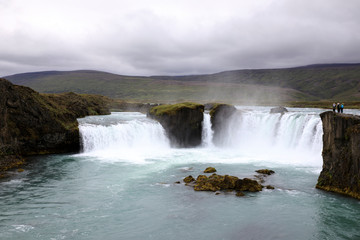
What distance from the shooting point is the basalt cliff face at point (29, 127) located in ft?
99.8

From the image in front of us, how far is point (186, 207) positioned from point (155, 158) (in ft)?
54.5

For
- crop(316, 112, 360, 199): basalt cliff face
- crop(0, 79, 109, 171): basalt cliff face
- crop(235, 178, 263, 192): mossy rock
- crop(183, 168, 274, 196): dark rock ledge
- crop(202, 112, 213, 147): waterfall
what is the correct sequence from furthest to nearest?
1. crop(202, 112, 213, 147): waterfall
2. crop(0, 79, 109, 171): basalt cliff face
3. crop(183, 168, 274, 196): dark rock ledge
4. crop(235, 178, 263, 192): mossy rock
5. crop(316, 112, 360, 199): basalt cliff face

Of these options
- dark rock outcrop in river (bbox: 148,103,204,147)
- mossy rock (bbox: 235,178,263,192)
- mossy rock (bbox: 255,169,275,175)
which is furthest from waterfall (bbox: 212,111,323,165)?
mossy rock (bbox: 235,178,263,192)

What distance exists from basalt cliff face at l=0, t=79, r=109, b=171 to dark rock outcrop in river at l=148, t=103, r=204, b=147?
1322cm

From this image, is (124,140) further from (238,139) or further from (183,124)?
(238,139)

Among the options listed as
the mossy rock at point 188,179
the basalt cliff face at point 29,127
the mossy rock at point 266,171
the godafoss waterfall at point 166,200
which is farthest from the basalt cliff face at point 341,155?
the basalt cliff face at point 29,127

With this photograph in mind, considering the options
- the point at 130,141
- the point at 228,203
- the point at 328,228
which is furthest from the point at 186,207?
the point at 130,141

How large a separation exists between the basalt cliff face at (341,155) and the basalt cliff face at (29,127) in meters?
27.6

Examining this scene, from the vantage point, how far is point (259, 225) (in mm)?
15781

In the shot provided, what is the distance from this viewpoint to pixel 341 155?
64.4 ft

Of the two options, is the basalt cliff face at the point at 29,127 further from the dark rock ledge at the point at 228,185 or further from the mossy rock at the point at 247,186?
the mossy rock at the point at 247,186

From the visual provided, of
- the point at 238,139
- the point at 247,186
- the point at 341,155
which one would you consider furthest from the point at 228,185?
the point at 238,139

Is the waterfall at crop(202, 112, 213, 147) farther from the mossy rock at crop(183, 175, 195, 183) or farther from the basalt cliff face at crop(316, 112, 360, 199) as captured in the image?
the basalt cliff face at crop(316, 112, 360, 199)

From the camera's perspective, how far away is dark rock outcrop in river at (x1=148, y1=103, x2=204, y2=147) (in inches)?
1702
